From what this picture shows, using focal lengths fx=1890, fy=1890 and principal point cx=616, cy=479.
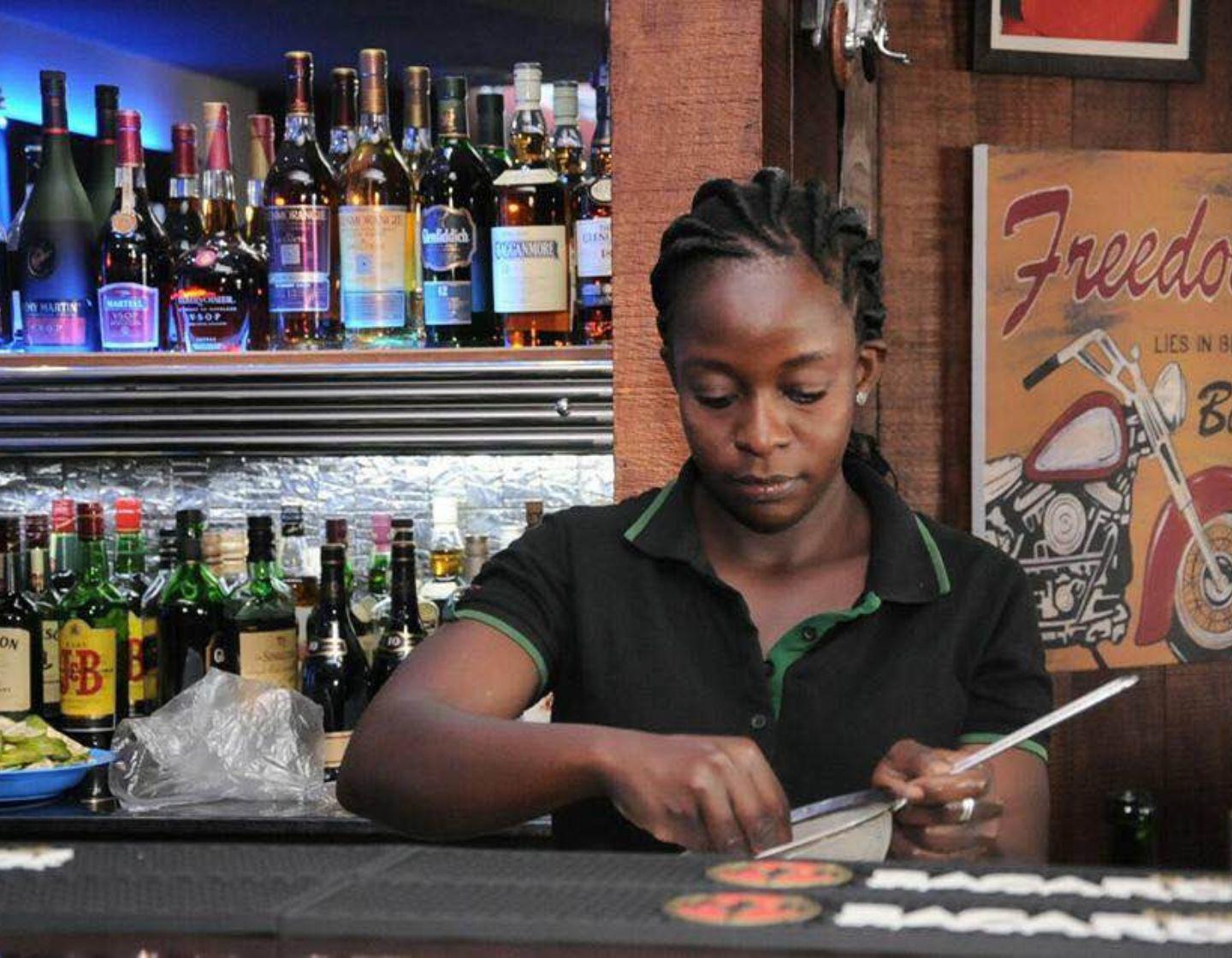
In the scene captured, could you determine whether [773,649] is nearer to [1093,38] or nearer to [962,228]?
[962,228]

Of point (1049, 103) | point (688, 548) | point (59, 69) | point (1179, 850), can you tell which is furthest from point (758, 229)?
point (59, 69)

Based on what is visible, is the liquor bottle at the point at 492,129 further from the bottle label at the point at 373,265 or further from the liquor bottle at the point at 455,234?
the bottle label at the point at 373,265

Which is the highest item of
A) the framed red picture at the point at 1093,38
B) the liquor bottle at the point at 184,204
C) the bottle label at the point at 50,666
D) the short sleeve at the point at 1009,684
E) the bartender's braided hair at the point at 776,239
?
the framed red picture at the point at 1093,38

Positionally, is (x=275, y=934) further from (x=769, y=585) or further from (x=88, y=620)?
(x=88, y=620)

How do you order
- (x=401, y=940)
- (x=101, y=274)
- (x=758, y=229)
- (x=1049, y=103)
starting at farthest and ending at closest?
(x=101, y=274), (x=1049, y=103), (x=758, y=229), (x=401, y=940)

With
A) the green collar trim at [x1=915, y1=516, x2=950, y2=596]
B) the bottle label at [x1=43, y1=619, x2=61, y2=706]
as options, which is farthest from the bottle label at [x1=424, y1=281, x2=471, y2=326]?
the green collar trim at [x1=915, y1=516, x2=950, y2=596]

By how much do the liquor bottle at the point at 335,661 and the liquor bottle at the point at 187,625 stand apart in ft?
0.51

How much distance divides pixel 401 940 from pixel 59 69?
8.36 ft

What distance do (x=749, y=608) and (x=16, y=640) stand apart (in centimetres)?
152

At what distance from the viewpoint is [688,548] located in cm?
148

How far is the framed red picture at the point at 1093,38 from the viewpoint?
249 centimetres

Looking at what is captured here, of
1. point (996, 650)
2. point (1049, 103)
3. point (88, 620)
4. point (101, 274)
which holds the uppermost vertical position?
point (1049, 103)

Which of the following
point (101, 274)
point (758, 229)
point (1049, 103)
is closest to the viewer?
point (758, 229)


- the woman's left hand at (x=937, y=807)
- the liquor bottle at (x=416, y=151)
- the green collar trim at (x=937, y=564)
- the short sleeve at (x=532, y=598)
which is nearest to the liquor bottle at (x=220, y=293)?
the liquor bottle at (x=416, y=151)
